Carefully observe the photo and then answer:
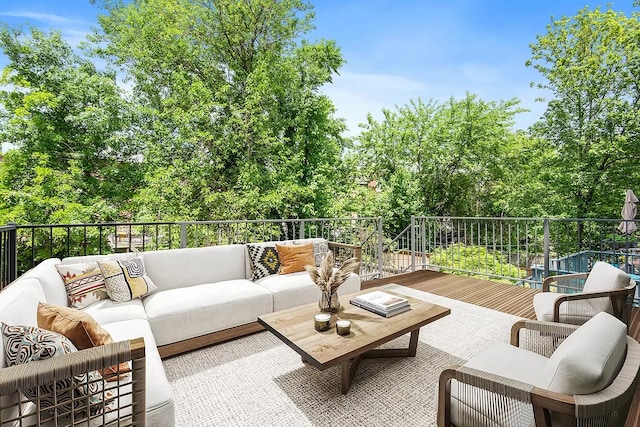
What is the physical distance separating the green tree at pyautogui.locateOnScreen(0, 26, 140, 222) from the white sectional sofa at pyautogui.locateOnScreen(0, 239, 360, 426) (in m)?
7.39

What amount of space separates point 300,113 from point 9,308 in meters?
9.42

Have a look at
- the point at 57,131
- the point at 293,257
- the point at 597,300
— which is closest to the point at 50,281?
the point at 293,257

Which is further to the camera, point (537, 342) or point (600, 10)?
point (600, 10)

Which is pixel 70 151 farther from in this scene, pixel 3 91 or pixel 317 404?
pixel 317 404

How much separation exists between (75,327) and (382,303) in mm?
1806

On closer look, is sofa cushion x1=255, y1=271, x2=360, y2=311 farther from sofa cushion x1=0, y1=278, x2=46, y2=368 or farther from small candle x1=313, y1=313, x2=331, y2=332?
sofa cushion x1=0, y1=278, x2=46, y2=368

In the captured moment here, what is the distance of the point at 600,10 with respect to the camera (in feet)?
31.1

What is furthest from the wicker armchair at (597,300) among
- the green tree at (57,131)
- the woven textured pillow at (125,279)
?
the green tree at (57,131)

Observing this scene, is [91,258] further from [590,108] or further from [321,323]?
[590,108]

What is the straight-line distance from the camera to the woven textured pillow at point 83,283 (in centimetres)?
229

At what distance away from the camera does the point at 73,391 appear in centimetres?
106

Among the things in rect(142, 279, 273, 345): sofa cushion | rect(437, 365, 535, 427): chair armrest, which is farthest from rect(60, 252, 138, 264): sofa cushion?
rect(437, 365, 535, 427): chair armrest

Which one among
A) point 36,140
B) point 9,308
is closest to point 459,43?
point 9,308

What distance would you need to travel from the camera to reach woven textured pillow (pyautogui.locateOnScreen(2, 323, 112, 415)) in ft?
3.36
